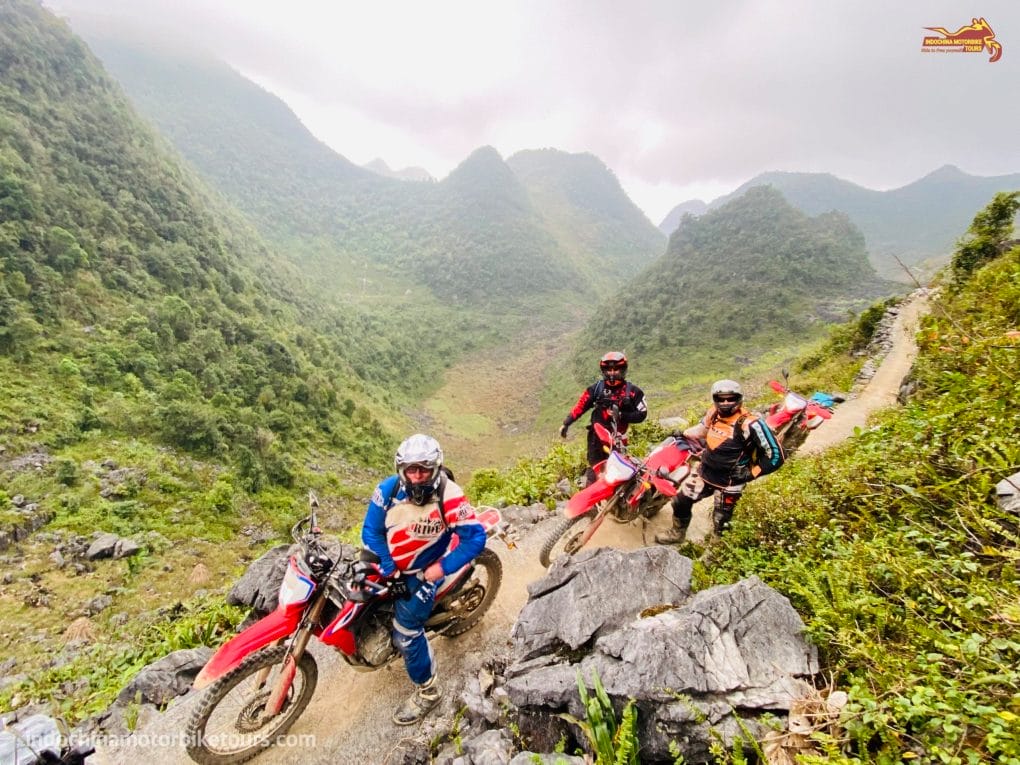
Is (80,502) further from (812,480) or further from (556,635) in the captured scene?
(812,480)

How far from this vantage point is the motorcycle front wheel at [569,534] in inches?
229

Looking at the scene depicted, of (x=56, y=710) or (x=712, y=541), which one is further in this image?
(x=712, y=541)

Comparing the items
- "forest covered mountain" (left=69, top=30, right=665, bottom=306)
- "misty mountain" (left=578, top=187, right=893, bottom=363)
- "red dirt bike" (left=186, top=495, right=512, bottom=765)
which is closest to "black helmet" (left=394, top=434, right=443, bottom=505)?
"red dirt bike" (left=186, top=495, right=512, bottom=765)

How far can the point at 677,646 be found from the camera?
3.06 m

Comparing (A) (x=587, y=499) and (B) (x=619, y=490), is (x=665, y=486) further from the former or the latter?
(A) (x=587, y=499)

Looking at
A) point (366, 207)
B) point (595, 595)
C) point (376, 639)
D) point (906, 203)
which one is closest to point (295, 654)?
point (376, 639)

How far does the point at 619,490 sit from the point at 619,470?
1.37 feet

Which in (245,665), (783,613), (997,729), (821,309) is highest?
(245,665)

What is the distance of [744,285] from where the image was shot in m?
41.7

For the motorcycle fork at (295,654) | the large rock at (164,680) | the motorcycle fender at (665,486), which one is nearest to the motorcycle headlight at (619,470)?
the motorcycle fender at (665,486)

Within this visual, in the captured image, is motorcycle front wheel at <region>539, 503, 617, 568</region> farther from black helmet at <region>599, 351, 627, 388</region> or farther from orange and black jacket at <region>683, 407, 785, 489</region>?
black helmet at <region>599, 351, 627, 388</region>

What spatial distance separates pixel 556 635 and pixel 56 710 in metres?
5.59

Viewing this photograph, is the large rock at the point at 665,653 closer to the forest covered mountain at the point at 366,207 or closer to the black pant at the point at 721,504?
the black pant at the point at 721,504

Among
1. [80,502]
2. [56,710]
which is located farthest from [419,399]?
[56,710]
